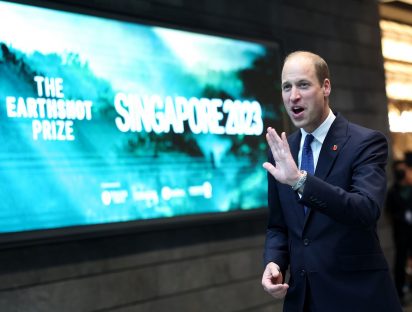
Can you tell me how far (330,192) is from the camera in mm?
2193

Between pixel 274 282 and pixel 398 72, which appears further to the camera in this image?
pixel 398 72

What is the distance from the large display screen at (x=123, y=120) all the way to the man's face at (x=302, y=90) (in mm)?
2451

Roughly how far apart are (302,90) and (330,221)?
474mm

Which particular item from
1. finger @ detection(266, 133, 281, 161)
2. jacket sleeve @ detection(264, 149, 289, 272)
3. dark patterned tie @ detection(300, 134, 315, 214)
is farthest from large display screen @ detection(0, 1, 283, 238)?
finger @ detection(266, 133, 281, 161)

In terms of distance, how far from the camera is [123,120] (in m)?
5.10

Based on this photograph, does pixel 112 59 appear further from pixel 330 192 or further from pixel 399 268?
pixel 399 268

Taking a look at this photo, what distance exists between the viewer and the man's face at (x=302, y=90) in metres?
2.38

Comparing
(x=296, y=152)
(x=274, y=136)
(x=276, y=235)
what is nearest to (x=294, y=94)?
(x=274, y=136)

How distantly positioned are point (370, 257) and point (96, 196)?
2.74 m

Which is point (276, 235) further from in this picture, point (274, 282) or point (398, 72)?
point (398, 72)

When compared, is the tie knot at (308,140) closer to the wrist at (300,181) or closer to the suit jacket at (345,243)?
the suit jacket at (345,243)

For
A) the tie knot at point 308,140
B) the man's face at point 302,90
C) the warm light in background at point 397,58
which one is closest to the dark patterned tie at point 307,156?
the tie knot at point 308,140

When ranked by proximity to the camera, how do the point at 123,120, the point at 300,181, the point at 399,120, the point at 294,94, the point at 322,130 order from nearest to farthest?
the point at 300,181, the point at 294,94, the point at 322,130, the point at 123,120, the point at 399,120

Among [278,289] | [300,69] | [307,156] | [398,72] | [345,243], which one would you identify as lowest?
[278,289]
